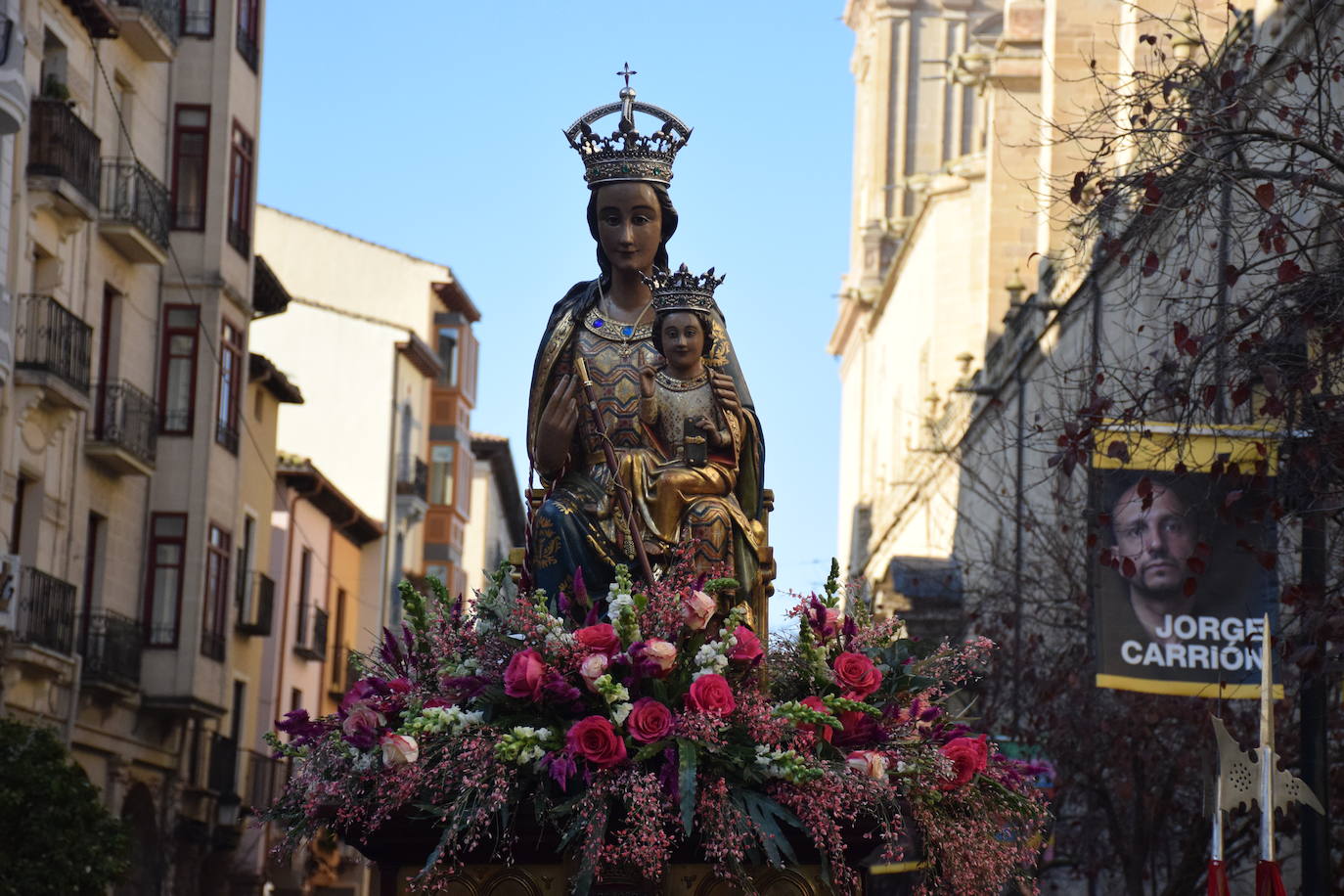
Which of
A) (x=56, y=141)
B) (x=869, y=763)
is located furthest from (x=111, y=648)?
(x=869, y=763)

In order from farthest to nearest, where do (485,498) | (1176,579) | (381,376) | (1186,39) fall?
1. (485,498)
2. (381,376)
3. (1176,579)
4. (1186,39)

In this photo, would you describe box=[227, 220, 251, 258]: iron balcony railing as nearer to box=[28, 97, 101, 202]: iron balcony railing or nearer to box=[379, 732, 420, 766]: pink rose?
box=[28, 97, 101, 202]: iron balcony railing

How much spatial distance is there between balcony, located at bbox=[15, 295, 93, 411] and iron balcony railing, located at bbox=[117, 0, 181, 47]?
5.26 m

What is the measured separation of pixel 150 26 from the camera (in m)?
35.2

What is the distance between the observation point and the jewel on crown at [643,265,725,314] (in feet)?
35.8

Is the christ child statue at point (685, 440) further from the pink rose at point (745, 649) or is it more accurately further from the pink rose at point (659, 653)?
the pink rose at point (659, 653)

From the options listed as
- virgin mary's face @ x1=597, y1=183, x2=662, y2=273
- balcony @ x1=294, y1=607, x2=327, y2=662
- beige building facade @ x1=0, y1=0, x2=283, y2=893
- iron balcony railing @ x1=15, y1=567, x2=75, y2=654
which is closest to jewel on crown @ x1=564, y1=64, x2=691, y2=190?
virgin mary's face @ x1=597, y1=183, x2=662, y2=273

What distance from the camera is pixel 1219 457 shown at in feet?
50.5

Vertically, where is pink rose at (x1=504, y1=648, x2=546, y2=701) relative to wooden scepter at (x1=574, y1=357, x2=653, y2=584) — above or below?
below

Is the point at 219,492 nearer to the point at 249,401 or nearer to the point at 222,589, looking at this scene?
the point at 222,589

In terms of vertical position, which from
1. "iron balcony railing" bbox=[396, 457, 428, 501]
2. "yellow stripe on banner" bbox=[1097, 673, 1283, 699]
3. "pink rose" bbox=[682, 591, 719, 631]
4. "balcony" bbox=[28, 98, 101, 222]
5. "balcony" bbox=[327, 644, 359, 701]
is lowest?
"pink rose" bbox=[682, 591, 719, 631]

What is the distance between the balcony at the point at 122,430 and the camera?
34.3 metres

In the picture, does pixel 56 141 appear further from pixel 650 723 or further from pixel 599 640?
pixel 650 723

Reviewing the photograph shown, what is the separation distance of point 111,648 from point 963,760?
2652 cm
